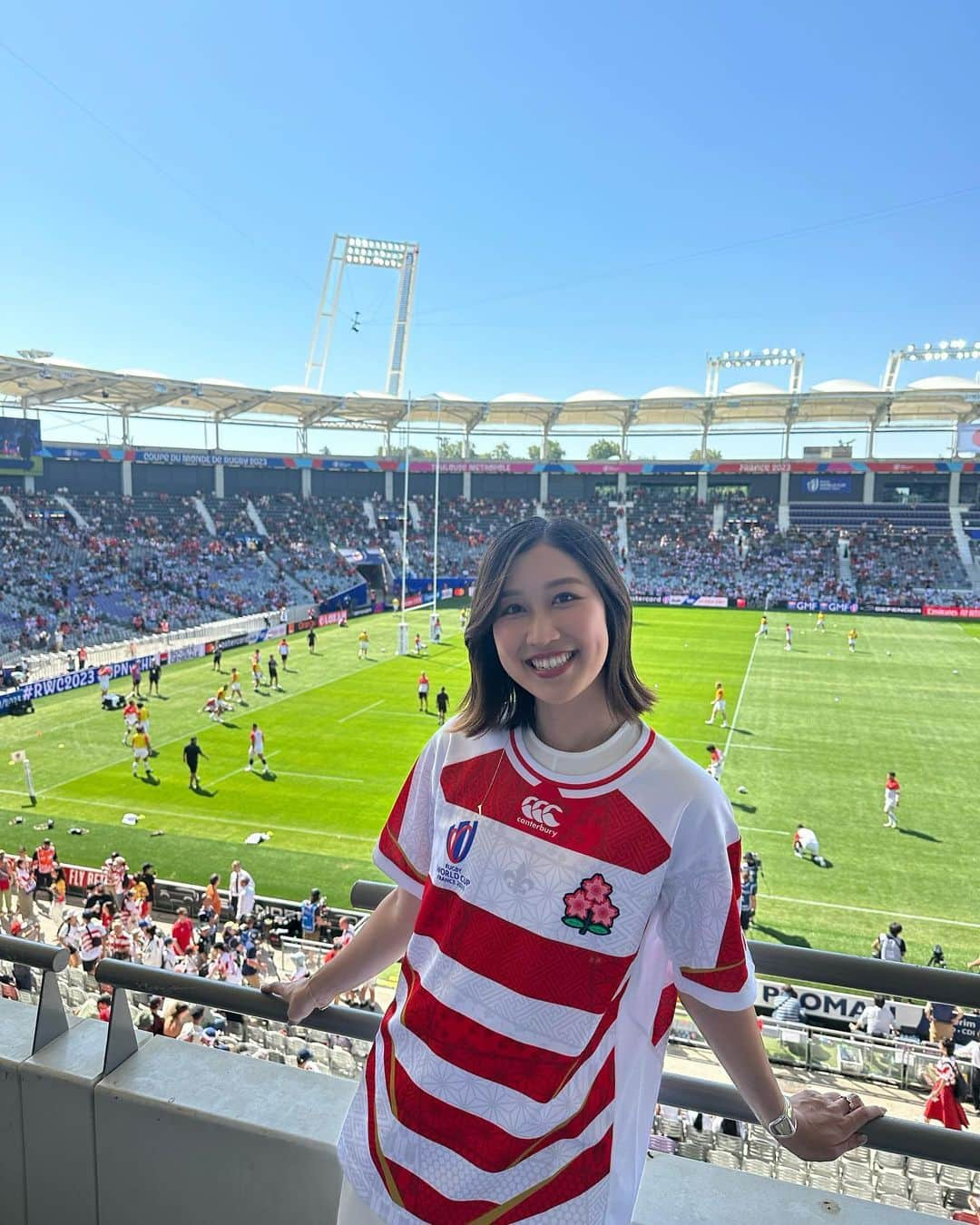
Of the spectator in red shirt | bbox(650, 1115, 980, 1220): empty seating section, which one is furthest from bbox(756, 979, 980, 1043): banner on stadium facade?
the spectator in red shirt

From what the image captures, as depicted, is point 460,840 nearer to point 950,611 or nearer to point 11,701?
point 11,701

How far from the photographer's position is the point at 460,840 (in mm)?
1733

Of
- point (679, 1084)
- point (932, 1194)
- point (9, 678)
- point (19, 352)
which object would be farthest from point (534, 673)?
point (19, 352)

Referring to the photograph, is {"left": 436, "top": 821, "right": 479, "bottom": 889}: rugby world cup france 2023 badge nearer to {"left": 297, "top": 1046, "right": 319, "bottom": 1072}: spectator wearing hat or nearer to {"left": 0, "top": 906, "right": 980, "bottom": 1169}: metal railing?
{"left": 0, "top": 906, "right": 980, "bottom": 1169}: metal railing

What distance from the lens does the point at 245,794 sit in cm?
1673

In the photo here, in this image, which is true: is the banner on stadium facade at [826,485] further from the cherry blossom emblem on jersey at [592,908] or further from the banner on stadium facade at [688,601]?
the cherry blossom emblem on jersey at [592,908]

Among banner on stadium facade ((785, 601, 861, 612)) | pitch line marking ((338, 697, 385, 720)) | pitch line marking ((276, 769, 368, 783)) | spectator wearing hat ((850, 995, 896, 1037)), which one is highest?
banner on stadium facade ((785, 601, 861, 612))

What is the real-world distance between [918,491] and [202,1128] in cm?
6091

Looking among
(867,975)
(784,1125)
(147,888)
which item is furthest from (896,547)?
(784,1125)

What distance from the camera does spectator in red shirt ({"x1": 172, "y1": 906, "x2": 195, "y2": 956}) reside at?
33.5 ft

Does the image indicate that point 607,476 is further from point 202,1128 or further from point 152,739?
point 202,1128

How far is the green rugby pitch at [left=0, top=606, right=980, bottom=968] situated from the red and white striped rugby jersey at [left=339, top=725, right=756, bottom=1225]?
10.7m

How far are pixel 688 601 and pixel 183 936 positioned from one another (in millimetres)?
40337

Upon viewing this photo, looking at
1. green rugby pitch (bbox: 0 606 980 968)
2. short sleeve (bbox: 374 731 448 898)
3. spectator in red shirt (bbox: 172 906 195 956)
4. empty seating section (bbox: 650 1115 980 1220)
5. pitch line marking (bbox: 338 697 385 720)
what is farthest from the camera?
pitch line marking (bbox: 338 697 385 720)
